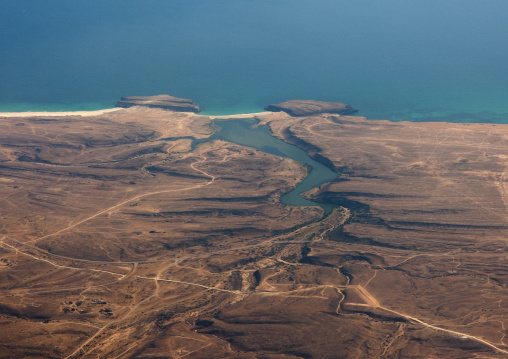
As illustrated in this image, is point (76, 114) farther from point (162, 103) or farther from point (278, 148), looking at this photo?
point (278, 148)

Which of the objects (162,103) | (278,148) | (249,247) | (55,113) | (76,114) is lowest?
(249,247)

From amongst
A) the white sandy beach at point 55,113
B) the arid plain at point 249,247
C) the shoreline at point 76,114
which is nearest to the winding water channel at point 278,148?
the arid plain at point 249,247

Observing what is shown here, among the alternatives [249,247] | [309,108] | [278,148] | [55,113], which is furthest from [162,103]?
[249,247]

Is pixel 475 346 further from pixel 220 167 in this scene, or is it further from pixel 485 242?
pixel 220 167

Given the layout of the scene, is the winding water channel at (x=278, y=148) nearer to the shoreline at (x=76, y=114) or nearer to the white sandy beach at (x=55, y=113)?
the shoreline at (x=76, y=114)

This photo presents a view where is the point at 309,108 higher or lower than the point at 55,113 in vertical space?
higher

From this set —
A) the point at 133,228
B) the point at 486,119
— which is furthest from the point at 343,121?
the point at 133,228

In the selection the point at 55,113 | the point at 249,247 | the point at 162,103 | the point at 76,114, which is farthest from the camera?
the point at 162,103
